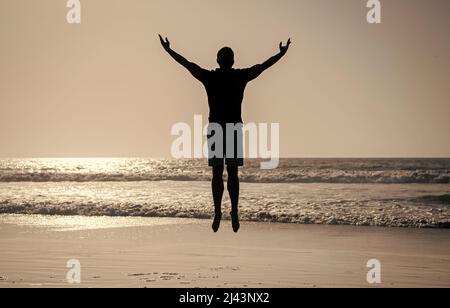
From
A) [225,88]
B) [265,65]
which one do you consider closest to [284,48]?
[265,65]

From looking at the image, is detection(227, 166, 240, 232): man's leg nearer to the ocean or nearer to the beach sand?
→ the beach sand

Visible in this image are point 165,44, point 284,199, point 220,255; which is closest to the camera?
point 165,44

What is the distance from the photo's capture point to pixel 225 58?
26.4 ft

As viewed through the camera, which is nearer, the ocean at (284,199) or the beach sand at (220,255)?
the beach sand at (220,255)

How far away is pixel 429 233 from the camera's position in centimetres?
2186

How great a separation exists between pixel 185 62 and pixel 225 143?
98 cm

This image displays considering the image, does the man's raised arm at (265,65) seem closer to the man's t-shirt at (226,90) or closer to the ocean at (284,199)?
the man's t-shirt at (226,90)

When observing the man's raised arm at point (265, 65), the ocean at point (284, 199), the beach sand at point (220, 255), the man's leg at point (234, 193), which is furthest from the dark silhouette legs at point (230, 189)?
the ocean at point (284, 199)

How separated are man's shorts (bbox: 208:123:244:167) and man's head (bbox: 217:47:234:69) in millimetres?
666

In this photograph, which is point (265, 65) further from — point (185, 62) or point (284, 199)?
point (284, 199)

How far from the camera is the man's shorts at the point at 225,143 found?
7.94 meters

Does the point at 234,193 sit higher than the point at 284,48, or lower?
lower

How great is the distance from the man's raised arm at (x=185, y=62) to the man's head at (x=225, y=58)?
23 cm
